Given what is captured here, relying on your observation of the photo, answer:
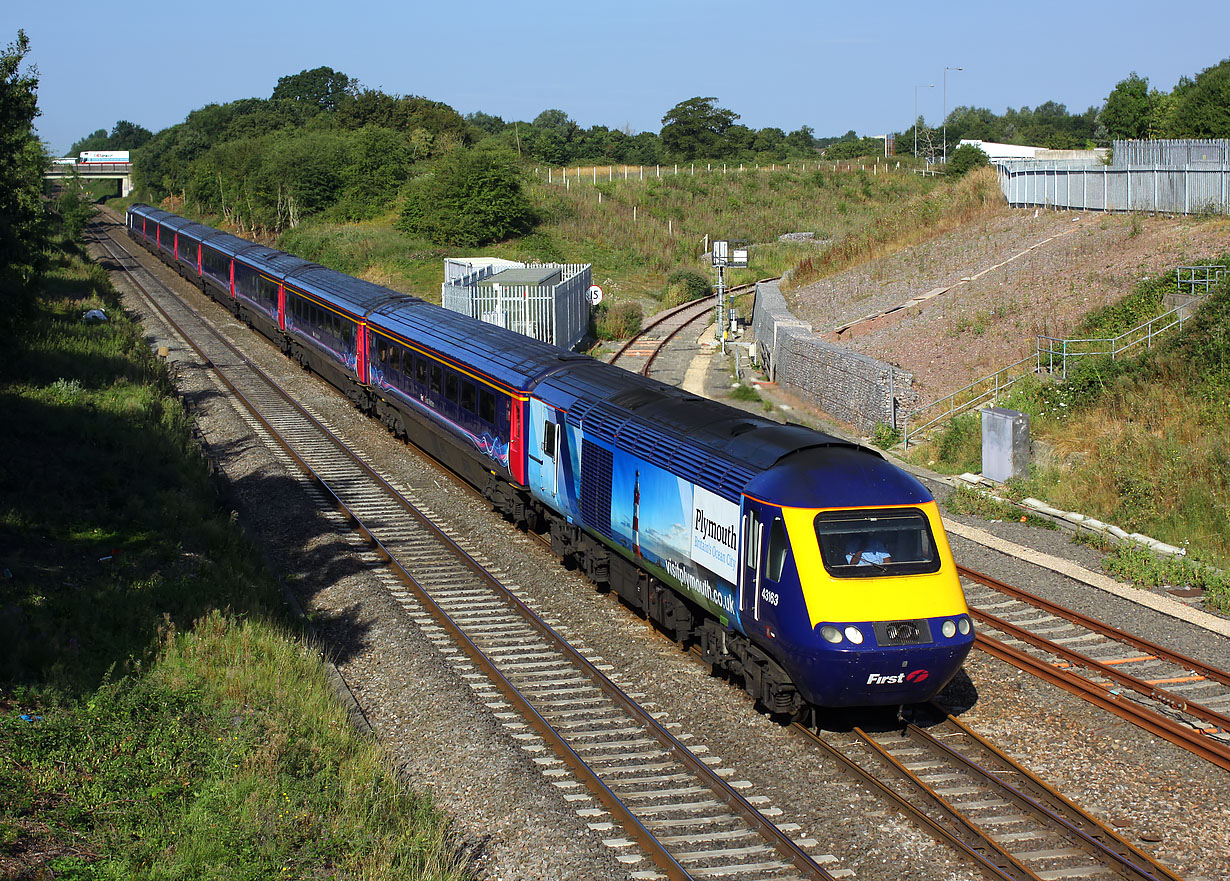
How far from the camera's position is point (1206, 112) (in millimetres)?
44562

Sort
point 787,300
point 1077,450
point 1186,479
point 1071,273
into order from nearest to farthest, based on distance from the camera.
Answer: point 1186,479, point 1077,450, point 1071,273, point 787,300

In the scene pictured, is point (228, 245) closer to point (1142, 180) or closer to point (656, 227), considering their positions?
point (656, 227)

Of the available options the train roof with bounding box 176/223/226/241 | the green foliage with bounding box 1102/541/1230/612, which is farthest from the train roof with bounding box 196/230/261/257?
the green foliage with bounding box 1102/541/1230/612

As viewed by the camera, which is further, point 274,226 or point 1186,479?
point 274,226

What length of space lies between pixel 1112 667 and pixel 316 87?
133182mm

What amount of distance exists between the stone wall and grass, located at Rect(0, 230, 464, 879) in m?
14.2

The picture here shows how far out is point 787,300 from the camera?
40.9 metres

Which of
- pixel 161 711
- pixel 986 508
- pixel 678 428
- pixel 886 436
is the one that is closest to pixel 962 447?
pixel 886 436

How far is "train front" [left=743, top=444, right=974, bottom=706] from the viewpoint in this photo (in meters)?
9.50

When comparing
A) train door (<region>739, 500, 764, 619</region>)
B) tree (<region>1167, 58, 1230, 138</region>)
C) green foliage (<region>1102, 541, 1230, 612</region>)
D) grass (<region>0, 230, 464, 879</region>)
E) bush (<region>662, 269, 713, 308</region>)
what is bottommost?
green foliage (<region>1102, 541, 1230, 612</region>)

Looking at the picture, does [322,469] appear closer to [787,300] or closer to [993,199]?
[787,300]

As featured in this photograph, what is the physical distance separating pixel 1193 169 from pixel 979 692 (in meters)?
24.1

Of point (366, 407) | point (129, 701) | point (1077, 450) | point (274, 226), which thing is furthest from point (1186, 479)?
point (274, 226)

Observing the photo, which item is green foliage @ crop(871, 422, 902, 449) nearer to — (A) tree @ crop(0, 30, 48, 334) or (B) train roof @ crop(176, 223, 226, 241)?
(A) tree @ crop(0, 30, 48, 334)
